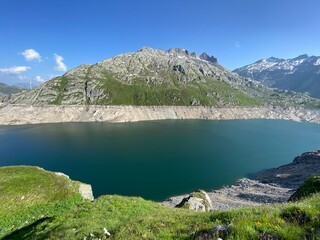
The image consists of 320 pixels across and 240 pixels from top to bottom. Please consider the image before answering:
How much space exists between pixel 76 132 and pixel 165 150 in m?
83.7

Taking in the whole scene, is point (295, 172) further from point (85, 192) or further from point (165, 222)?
point (165, 222)

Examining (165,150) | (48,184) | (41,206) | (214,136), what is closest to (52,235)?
(41,206)

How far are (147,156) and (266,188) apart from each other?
5580 centimetres

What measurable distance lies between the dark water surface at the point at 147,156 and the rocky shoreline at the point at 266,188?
25.1 ft

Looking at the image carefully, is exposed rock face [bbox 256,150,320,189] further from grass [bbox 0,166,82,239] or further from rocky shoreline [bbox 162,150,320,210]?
grass [bbox 0,166,82,239]

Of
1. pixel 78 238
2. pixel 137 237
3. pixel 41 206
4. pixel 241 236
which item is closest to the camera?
pixel 241 236

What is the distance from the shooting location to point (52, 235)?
16406 mm

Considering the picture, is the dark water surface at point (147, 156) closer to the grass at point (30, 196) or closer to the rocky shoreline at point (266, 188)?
the rocky shoreline at point (266, 188)

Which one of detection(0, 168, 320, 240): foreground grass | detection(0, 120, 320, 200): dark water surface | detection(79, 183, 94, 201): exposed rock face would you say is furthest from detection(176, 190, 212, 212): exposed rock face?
detection(0, 120, 320, 200): dark water surface

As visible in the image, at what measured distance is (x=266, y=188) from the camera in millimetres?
91375

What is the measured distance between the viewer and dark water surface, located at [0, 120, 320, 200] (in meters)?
94.1

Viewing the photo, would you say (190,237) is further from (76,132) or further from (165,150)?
(76,132)

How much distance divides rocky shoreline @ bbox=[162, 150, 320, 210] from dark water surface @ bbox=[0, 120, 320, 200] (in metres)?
7.64

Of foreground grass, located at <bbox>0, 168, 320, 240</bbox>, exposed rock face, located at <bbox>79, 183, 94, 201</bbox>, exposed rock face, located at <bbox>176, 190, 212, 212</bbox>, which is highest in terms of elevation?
foreground grass, located at <bbox>0, 168, 320, 240</bbox>
